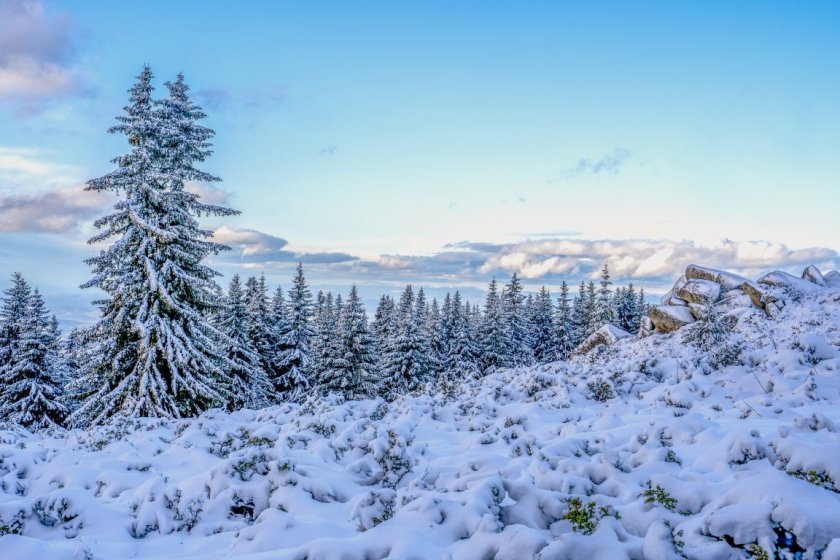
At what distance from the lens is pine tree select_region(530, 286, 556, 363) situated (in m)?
57.2

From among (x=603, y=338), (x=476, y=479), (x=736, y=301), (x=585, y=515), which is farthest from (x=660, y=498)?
(x=603, y=338)

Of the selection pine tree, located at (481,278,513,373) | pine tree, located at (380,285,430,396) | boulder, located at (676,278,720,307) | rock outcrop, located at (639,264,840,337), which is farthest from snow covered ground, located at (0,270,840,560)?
pine tree, located at (481,278,513,373)

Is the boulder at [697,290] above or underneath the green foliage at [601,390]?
above

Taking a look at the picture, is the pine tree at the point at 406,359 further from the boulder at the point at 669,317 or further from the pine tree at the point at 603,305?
the pine tree at the point at 603,305

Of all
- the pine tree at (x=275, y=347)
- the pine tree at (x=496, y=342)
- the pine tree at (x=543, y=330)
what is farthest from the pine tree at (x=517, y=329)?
the pine tree at (x=275, y=347)

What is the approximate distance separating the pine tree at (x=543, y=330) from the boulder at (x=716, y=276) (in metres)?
30.0

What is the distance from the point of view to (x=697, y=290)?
83.5 feet

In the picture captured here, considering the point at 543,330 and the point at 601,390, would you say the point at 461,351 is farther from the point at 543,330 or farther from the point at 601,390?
the point at 601,390

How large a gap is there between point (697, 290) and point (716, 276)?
1.43 meters

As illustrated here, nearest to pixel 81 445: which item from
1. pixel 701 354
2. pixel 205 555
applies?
pixel 205 555

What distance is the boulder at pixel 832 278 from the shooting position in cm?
2374

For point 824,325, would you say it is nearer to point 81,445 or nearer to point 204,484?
point 204,484

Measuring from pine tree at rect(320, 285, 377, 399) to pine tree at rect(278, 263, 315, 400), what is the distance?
242 centimetres

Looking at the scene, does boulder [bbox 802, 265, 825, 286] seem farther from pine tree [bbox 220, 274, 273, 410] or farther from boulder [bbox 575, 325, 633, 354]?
pine tree [bbox 220, 274, 273, 410]
